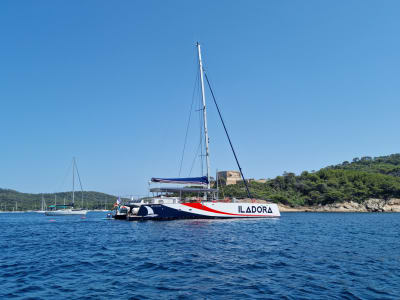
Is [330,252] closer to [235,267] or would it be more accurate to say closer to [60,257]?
[235,267]

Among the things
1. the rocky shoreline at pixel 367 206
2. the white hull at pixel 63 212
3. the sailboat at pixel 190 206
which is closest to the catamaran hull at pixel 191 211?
the sailboat at pixel 190 206

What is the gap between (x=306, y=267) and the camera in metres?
11.6

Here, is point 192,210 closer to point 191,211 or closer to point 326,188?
point 191,211

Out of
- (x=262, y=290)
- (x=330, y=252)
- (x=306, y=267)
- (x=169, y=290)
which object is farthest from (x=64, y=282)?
(x=330, y=252)

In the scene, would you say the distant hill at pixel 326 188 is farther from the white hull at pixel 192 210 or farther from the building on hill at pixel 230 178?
the white hull at pixel 192 210

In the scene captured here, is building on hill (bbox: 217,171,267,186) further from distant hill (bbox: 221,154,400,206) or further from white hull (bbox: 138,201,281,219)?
white hull (bbox: 138,201,281,219)

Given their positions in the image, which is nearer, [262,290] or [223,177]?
[262,290]

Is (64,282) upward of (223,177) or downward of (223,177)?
downward

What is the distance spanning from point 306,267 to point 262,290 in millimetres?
3741

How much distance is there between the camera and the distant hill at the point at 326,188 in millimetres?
89250

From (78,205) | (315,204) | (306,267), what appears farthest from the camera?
(78,205)

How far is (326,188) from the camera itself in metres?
94.5

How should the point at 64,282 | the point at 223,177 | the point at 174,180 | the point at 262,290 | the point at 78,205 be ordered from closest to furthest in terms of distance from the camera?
the point at 262,290 < the point at 64,282 < the point at 174,180 < the point at 223,177 < the point at 78,205

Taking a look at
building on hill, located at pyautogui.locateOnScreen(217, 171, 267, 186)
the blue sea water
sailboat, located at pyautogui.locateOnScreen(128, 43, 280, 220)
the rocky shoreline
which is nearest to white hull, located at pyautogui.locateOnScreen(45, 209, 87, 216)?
sailboat, located at pyautogui.locateOnScreen(128, 43, 280, 220)
